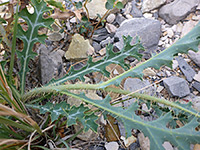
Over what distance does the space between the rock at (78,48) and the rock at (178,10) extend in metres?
0.62

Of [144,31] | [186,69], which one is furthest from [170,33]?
[186,69]

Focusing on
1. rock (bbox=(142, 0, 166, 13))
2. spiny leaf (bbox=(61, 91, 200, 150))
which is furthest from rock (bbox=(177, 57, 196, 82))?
spiny leaf (bbox=(61, 91, 200, 150))

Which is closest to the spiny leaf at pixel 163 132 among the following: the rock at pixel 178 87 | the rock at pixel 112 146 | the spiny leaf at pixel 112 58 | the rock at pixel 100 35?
the spiny leaf at pixel 112 58

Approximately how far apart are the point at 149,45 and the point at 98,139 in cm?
71

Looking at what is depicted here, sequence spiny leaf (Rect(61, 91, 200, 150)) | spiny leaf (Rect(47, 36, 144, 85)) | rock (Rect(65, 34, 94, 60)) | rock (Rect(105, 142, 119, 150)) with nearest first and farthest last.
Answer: spiny leaf (Rect(61, 91, 200, 150))
spiny leaf (Rect(47, 36, 144, 85))
rock (Rect(105, 142, 119, 150))
rock (Rect(65, 34, 94, 60))

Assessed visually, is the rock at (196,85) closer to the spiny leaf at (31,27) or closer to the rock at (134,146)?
the rock at (134,146)

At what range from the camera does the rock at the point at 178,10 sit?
1438 mm

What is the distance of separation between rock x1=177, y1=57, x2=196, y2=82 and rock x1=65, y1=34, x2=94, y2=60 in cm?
59

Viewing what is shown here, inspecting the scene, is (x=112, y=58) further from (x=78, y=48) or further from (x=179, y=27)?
(x=179, y=27)

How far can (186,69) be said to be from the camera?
1.27 metres

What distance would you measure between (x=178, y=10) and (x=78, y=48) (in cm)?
78

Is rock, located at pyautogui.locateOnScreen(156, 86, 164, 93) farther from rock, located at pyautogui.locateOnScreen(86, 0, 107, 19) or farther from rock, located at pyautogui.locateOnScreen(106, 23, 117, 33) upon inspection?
rock, located at pyautogui.locateOnScreen(86, 0, 107, 19)

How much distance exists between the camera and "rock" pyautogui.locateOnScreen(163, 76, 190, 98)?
3.83 ft

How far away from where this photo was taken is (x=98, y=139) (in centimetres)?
105
